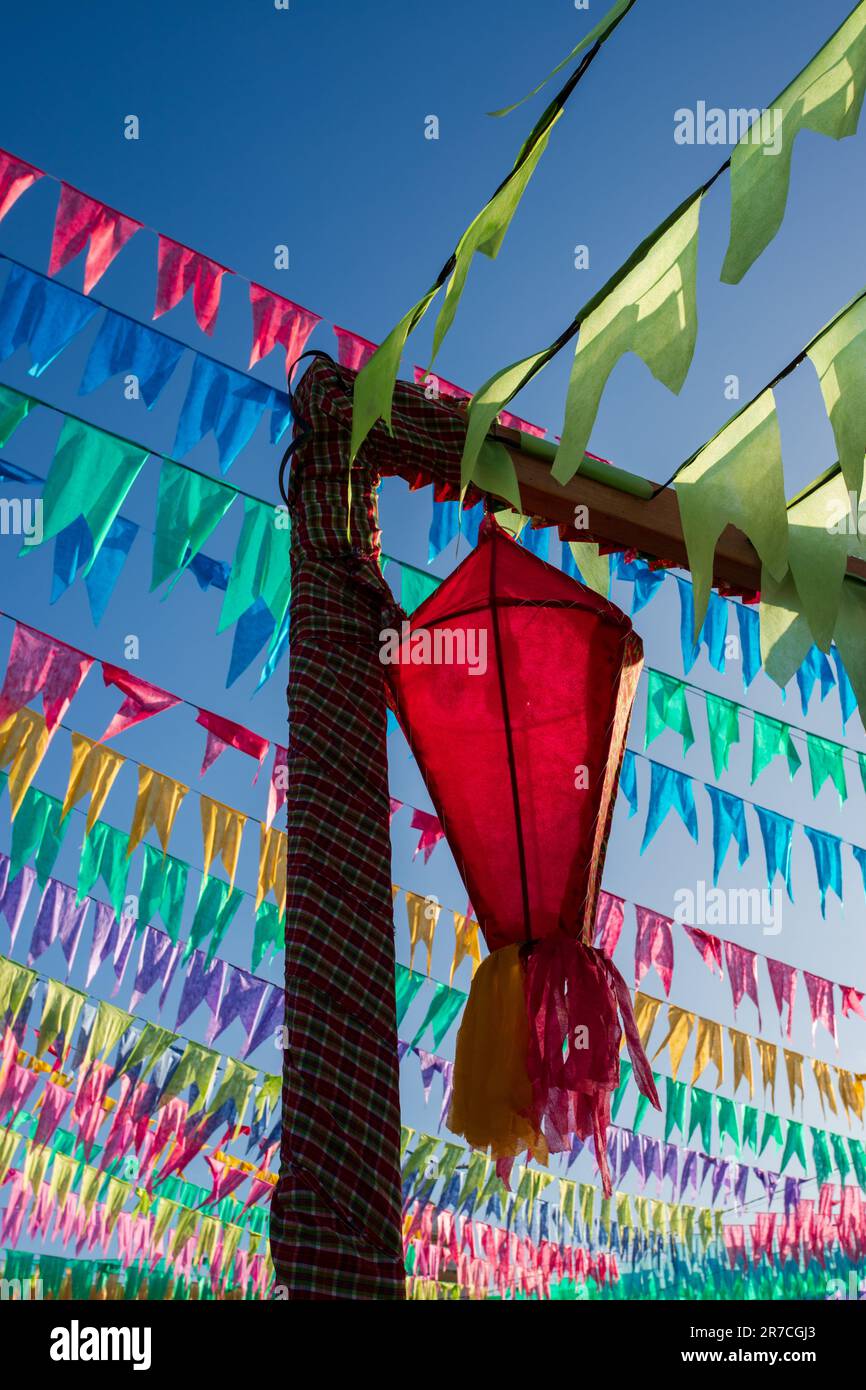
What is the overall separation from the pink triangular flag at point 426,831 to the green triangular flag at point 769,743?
1.64m

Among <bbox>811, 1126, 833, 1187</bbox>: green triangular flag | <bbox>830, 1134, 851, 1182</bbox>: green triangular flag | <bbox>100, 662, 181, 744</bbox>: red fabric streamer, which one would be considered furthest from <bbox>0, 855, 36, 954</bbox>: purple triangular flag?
<bbox>830, 1134, 851, 1182</bbox>: green triangular flag

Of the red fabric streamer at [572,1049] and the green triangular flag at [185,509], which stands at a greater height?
the green triangular flag at [185,509]

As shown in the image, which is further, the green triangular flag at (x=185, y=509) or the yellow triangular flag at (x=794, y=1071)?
the yellow triangular flag at (x=794, y=1071)

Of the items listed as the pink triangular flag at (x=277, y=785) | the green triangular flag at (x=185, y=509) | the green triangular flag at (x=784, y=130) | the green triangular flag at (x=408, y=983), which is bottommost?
the green triangular flag at (x=784, y=130)

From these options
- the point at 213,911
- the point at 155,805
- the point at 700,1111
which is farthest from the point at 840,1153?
the point at 155,805

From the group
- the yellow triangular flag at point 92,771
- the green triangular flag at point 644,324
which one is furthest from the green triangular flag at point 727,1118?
the green triangular flag at point 644,324

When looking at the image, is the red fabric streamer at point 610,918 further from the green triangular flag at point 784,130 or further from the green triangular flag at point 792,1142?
the green triangular flag at point 784,130

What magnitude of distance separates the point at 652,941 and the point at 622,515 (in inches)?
181

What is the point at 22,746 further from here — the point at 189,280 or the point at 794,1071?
the point at 794,1071

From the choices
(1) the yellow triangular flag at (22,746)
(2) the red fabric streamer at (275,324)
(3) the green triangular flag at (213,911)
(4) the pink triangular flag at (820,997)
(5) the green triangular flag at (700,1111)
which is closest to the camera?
(2) the red fabric streamer at (275,324)

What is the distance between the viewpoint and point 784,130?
5.29ft

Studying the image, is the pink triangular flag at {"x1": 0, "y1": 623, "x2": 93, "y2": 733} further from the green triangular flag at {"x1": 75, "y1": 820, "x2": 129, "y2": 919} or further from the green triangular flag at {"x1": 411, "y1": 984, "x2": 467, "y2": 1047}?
the green triangular flag at {"x1": 411, "y1": 984, "x2": 467, "y2": 1047}

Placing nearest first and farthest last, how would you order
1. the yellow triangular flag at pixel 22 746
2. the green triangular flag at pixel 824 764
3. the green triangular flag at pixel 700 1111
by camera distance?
the yellow triangular flag at pixel 22 746 < the green triangular flag at pixel 824 764 < the green triangular flag at pixel 700 1111

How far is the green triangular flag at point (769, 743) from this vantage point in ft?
18.5
